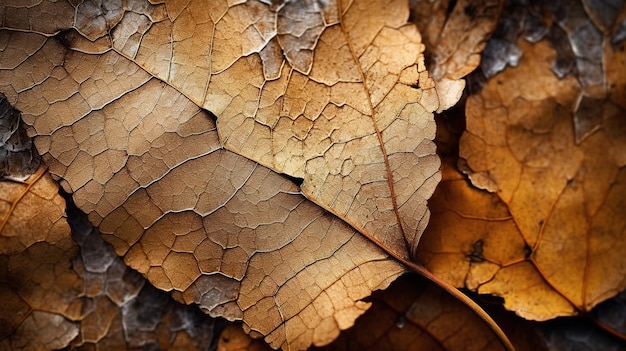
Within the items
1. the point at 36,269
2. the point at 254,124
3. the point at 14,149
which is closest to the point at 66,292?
the point at 36,269

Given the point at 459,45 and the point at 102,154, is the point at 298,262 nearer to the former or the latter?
the point at 102,154

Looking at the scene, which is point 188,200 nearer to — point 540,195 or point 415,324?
point 415,324

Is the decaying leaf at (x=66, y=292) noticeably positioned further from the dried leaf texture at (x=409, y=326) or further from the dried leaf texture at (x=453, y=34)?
the dried leaf texture at (x=453, y=34)

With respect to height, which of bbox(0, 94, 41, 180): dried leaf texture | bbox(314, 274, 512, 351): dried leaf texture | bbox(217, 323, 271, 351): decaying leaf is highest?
bbox(0, 94, 41, 180): dried leaf texture

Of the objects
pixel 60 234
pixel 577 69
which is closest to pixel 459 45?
pixel 577 69

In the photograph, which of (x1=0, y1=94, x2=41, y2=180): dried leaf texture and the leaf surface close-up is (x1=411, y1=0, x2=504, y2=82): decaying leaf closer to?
the leaf surface close-up

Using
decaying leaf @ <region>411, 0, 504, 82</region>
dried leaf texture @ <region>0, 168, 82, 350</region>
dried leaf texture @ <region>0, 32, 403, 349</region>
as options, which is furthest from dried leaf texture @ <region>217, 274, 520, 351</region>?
decaying leaf @ <region>411, 0, 504, 82</region>
